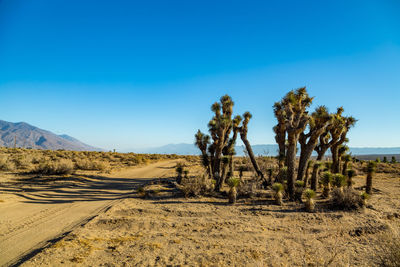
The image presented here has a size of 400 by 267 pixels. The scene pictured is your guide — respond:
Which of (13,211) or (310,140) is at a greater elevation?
(310,140)

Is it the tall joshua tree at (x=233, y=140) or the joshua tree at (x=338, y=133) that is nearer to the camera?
the joshua tree at (x=338, y=133)

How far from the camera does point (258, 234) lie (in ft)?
20.8

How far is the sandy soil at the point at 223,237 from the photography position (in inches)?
190

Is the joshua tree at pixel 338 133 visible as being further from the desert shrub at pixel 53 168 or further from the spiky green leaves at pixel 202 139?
the desert shrub at pixel 53 168

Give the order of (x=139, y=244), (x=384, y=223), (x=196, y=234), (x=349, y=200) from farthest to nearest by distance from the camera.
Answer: (x=349, y=200)
(x=384, y=223)
(x=196, y=234)
(x=139, y=244)

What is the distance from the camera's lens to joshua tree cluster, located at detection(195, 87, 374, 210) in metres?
10.1

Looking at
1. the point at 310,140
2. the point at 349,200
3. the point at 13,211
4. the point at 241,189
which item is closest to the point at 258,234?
the point at 241,189

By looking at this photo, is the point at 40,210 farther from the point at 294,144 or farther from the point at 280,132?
the point at 280,132

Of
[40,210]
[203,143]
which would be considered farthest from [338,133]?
[40,210]

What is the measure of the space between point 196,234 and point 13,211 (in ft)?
24.1

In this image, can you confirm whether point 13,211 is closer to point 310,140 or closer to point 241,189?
point 241,189

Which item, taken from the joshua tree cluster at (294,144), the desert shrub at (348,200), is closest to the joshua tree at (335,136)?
the joshua tree cluster at (294,144)

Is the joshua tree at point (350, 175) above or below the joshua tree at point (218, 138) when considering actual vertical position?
below

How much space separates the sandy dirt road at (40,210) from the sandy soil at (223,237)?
0.68m
